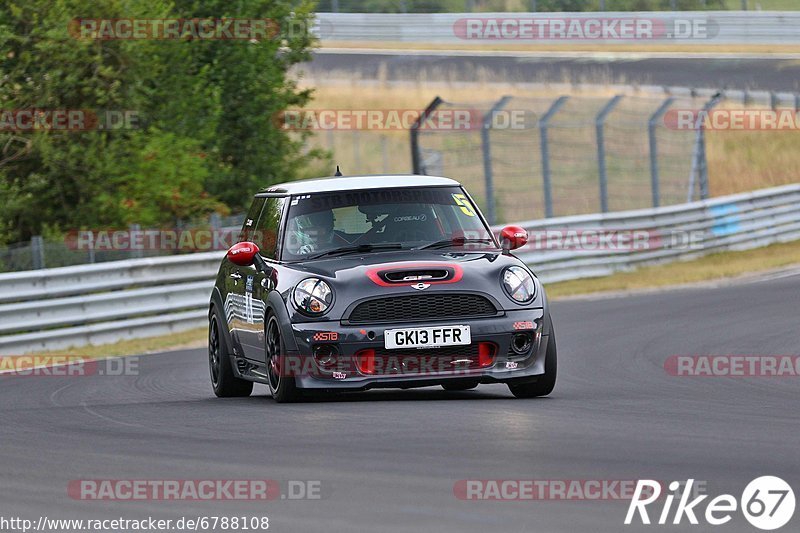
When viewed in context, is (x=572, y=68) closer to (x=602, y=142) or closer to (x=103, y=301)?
(x=602, y=142)

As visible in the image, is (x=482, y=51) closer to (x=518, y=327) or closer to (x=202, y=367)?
(x=202, y=367)

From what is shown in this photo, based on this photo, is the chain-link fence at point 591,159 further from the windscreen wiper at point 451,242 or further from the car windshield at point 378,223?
the windscreen wiper at point 451,242

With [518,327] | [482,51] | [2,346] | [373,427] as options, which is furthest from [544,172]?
[482,51]

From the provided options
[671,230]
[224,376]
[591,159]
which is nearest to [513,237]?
[224,376]

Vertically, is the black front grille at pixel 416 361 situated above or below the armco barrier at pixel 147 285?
above

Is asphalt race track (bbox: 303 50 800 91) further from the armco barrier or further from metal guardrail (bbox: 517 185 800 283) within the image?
the armco barrier

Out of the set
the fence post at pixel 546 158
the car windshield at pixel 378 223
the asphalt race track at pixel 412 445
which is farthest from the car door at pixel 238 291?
the fence post at pixel 546 158

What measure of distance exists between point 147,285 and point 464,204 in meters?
9.46

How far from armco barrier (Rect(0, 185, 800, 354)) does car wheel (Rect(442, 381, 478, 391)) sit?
25.6 ft

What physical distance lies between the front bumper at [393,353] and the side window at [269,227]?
118 centimetres

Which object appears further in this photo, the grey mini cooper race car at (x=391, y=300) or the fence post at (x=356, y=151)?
the fence post at (x=356, y=151)

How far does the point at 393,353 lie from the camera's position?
9.16 meters

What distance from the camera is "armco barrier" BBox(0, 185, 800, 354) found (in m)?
17.2

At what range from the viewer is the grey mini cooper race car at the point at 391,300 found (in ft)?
30.2
